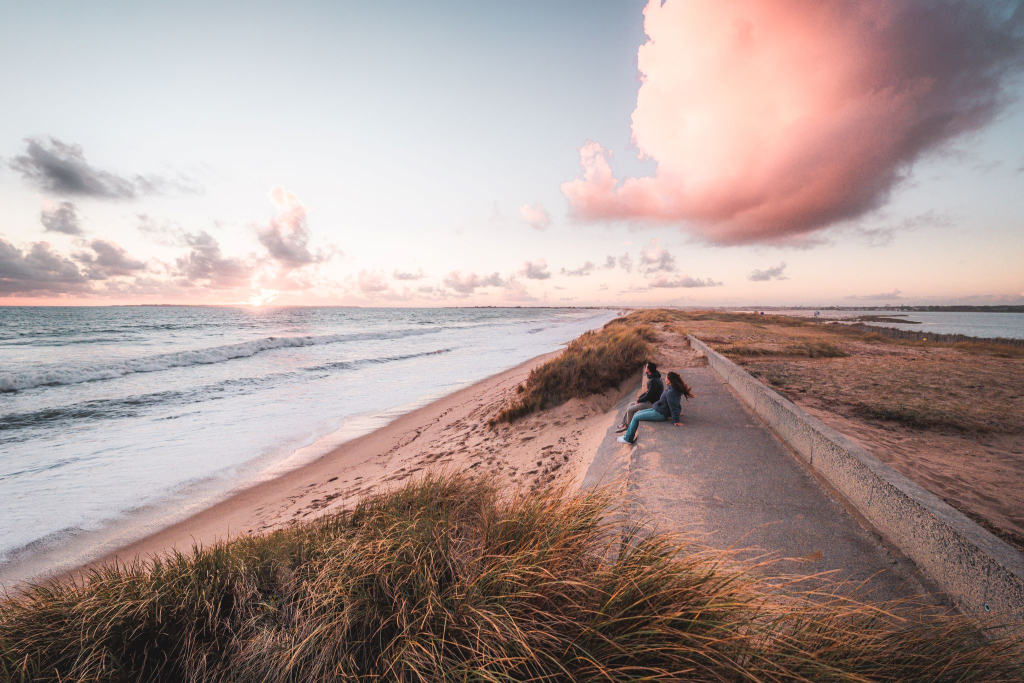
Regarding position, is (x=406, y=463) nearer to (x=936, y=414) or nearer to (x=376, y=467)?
(x=376, y=467)

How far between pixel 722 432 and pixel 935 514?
307 centimetres

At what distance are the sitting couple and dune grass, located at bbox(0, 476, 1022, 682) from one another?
358cm

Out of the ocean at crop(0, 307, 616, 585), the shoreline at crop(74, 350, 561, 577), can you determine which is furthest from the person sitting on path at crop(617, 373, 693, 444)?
the ocean at crop(0, 307, 616, 585)

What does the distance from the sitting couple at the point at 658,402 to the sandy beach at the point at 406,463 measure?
902 mm

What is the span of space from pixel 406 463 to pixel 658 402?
4.87 meters

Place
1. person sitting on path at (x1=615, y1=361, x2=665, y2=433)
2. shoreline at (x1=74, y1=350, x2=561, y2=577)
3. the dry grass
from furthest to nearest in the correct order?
the dry grass
person sitting on path at (x1=615, y1=361, x2=665, y2=433)
shoreline at (x1=74, y1=350, x2=561, y2=577)

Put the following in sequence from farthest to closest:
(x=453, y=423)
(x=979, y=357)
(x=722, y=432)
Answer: (x=979, y=357)
(x=453, y=423)
(x=722, y=432)

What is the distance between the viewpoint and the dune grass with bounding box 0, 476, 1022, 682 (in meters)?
1.78

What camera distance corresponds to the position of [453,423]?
982cm

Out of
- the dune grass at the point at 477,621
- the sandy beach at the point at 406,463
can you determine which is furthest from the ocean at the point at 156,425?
the dune grass at the point at 477,621

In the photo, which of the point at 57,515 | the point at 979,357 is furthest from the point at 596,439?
the point at 979,357

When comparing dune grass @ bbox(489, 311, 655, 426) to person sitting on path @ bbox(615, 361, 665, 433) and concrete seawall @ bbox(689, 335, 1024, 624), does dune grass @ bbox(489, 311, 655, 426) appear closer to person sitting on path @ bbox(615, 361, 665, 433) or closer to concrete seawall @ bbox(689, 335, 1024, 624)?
person sitting on path @ bbox(615, 361, 665, 433)

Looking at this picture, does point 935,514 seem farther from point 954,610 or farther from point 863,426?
point 863,426

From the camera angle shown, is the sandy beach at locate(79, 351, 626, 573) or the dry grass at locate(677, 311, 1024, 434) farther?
the dry grass at locate(677, 311, 1024, 434)
